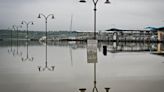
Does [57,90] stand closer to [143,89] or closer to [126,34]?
[143,89]

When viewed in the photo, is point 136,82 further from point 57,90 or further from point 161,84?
point 57,90

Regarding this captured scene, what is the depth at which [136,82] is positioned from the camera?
51.0 ft

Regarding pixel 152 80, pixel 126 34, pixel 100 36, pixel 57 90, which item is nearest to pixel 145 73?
pixel 152 80

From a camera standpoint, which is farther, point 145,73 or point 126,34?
point 126,34

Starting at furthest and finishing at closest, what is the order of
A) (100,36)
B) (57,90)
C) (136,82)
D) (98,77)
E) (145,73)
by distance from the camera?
(100,36) → (145,73) → (98,77) → (136,82) → (57,90)

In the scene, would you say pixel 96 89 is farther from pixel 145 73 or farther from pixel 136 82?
pixel 145 73

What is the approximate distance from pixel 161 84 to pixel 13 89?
18.1 ft

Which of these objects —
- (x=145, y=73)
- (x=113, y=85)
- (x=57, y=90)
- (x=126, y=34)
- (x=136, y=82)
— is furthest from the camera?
(x=126, y=34)

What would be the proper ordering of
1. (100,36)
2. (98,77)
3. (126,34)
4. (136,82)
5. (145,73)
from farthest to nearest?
(100,36), (126,34), (145,73), (98,77), (136,82)

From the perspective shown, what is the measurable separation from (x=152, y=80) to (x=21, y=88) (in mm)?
5742

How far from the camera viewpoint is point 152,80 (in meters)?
16.5

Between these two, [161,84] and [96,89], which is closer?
[96,89]

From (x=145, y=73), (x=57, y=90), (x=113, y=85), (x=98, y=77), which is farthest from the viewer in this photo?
(x=145, y=73)

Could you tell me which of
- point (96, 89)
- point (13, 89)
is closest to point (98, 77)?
point (96, 89)
